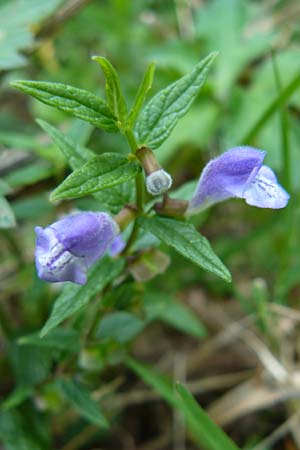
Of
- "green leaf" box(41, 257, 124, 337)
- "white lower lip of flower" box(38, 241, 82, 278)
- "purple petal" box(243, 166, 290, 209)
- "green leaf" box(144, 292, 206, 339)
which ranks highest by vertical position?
"white lower lip of flower" box(38, 241, 82, 278)

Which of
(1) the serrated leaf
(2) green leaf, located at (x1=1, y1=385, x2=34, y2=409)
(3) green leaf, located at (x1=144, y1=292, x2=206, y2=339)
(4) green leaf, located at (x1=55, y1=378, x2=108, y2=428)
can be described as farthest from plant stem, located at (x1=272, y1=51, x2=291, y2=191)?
(2) green leaf, located at (x1=1, y1=385, x2=34, y2=409)

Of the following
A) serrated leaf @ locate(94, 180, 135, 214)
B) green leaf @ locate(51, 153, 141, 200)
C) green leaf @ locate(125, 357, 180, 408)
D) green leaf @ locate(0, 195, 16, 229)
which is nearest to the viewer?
green leaf @ locate(51, 153, 141, 200)

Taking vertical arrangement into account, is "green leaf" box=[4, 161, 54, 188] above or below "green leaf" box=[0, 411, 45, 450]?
above

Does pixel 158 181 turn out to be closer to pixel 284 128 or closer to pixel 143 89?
pixel 143 89

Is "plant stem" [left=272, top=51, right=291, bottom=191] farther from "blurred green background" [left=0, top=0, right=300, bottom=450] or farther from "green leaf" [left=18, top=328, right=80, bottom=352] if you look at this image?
"green leaf" [left=18, top=328, right=80, bottom=352]

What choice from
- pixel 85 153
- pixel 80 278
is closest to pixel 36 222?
pixel 85 153

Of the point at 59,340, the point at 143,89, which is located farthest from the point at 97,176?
the point at 59,340

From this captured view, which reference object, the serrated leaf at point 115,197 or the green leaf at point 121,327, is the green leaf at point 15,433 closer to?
the green leaf at point 121,327
